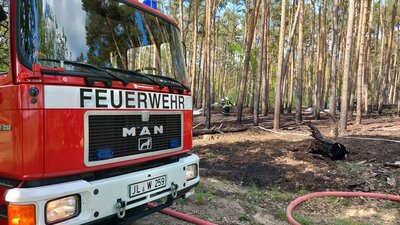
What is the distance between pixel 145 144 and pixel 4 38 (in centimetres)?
158

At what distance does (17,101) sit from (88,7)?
1199 mm

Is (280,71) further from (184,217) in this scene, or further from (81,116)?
(81,116)

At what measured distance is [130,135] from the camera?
11.1ft

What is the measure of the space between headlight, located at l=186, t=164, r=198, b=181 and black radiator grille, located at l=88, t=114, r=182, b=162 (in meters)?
0.33

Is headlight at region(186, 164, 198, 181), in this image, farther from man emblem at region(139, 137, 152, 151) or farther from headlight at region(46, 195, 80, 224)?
headlight at region(46, 195, 80, 224)

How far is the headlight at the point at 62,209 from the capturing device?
2.73 meters

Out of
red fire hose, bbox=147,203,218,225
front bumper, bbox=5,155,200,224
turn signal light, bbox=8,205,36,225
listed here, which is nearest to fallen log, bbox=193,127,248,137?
red fire hose, bbox=147,203,218,225

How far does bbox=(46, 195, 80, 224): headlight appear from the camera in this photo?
8.97ft

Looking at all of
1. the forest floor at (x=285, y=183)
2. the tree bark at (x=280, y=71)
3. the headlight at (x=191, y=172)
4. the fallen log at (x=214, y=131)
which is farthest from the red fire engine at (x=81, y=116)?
the tree bark at (x=280, y=71)

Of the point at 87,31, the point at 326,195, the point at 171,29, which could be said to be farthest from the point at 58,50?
the point at 326,195

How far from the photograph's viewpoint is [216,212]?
5.12m

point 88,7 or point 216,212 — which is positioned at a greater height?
point 88,7

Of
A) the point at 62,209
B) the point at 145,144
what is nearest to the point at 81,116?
the point at 62,209

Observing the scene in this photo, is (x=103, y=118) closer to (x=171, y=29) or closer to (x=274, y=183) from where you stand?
(x=171, y=29)
